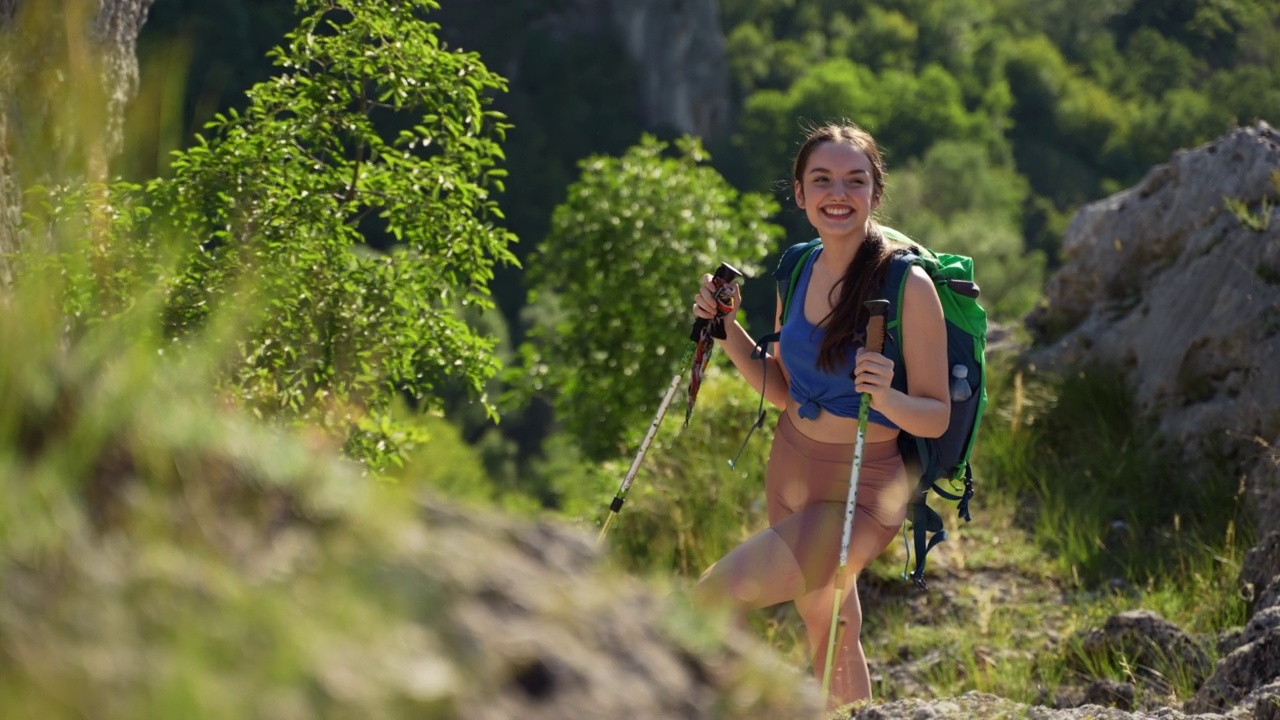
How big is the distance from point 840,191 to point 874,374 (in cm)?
54

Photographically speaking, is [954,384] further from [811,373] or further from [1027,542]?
[1027,542]

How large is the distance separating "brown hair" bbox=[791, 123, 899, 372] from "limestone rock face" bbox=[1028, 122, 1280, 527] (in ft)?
10.4

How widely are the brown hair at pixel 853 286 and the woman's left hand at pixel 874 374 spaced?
0.20 meters

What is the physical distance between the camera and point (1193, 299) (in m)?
8.09

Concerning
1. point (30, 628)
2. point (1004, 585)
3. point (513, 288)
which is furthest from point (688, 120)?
point (30, 628)

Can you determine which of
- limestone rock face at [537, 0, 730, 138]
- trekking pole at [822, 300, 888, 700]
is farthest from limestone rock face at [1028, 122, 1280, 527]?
limestone rock face at [537, 0, 730, 138]

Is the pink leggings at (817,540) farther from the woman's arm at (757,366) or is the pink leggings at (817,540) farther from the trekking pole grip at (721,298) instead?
the trekking pole grip at (721,298)

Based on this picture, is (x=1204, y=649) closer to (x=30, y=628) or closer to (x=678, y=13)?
(x=30, y=628)

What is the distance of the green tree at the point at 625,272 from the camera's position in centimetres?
1402

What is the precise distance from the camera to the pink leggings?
3395 millimetres

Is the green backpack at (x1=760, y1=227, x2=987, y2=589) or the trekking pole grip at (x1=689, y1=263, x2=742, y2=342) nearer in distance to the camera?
the green backpack at (x1=760, y1=227, x2=987, y2=589)

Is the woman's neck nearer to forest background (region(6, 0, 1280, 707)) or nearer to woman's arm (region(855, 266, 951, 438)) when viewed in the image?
woman's arm (region(855, 266, 951, 438))

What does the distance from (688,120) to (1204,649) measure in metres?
84.6

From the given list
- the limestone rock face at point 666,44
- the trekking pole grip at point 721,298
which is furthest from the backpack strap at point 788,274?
the limestone rock face at point 666,44
